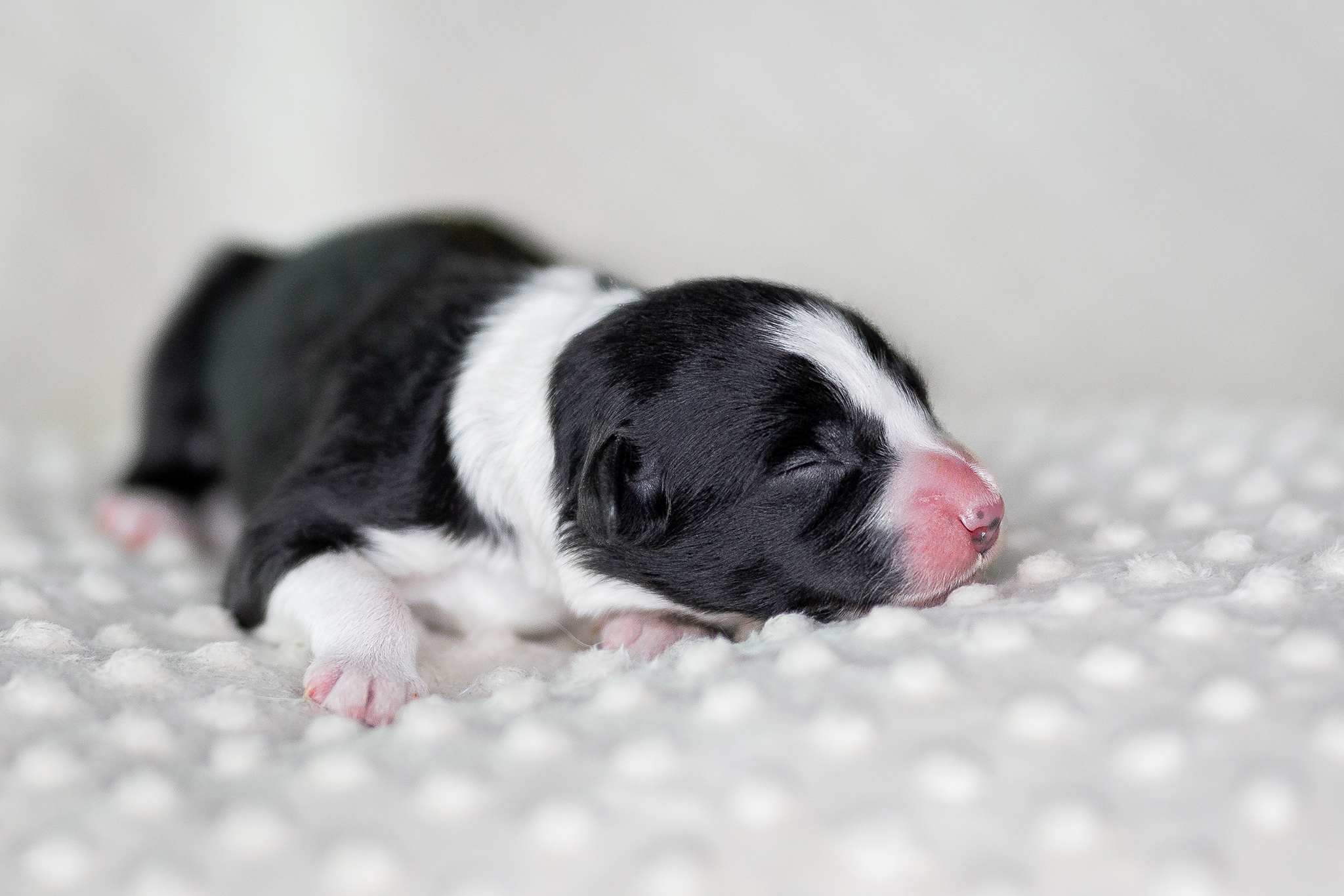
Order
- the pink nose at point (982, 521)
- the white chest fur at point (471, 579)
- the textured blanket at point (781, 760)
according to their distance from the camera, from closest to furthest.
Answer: the textured blanket at point (781, 760), the pink nose at point (982, 521), the white chest fur at point (471, 579)

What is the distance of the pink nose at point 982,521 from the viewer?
188cm

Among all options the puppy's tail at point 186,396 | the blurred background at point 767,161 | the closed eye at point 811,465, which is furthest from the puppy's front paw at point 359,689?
the blurred background at point 767,161

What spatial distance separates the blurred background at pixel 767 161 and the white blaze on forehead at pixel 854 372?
2.16 metres

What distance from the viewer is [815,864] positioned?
1292mm

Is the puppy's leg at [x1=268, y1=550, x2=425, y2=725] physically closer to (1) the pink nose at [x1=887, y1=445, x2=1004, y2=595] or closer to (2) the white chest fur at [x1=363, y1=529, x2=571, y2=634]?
(2) the white chest fur at [x1=363, y1=529, x2=571, y2=634]

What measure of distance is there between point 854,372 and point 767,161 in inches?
107

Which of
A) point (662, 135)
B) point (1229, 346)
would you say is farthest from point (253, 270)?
point (1229, 346)

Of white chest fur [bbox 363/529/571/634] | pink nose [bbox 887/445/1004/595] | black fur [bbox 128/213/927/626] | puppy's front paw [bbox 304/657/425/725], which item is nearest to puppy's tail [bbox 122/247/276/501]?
black fur [bbox 128/213/927/626]

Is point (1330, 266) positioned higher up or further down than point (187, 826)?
higher up

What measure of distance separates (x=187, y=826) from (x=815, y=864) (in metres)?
0.69

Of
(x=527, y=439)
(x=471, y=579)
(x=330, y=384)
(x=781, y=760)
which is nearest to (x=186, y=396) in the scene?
(x=330, y=384)

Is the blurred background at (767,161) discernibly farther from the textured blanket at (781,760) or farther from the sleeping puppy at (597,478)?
the textured blanket at (781,760)

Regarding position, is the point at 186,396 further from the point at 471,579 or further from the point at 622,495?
the point at 622,495

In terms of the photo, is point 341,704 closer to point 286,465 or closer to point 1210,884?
point 286,465
